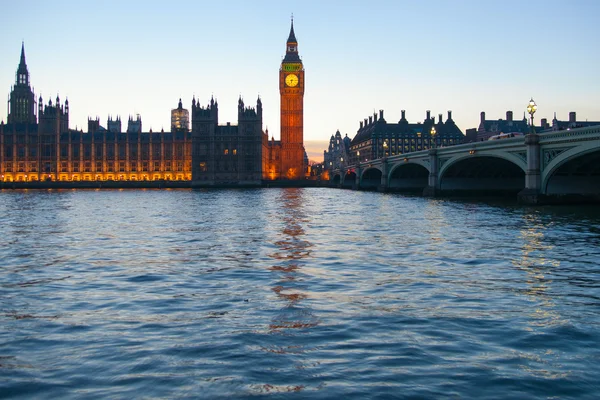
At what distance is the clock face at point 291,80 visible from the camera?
182 metres

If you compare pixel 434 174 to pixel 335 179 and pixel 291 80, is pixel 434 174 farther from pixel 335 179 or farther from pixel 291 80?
pixel 291 80

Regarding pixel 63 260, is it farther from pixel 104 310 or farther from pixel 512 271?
pixel 512 271

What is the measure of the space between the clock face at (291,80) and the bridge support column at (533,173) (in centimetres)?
14118

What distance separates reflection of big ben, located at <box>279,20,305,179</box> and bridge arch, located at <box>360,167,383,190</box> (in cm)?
5744

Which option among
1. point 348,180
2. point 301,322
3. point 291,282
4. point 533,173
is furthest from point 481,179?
point 348,180

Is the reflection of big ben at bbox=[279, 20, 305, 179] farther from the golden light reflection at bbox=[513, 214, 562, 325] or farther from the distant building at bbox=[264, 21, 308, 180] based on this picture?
the golden light reflection at bbox=[513, 214, 562, 325]

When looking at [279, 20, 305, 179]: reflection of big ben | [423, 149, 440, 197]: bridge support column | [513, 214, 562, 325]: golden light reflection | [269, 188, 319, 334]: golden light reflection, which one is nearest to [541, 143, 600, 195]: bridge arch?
[513, 214, 562, 325]: golden light reflection

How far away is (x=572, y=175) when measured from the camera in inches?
1908

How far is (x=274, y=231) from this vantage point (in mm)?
27516

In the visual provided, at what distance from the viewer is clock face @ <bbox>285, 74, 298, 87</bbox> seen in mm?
181750

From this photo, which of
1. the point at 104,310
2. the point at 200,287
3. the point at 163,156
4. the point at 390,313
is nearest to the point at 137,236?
the point at 200,287

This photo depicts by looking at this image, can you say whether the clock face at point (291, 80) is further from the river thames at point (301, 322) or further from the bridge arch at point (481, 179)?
the river thames at point (301, 322)

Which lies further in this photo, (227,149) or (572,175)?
(227,149)

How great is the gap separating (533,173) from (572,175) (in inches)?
219
